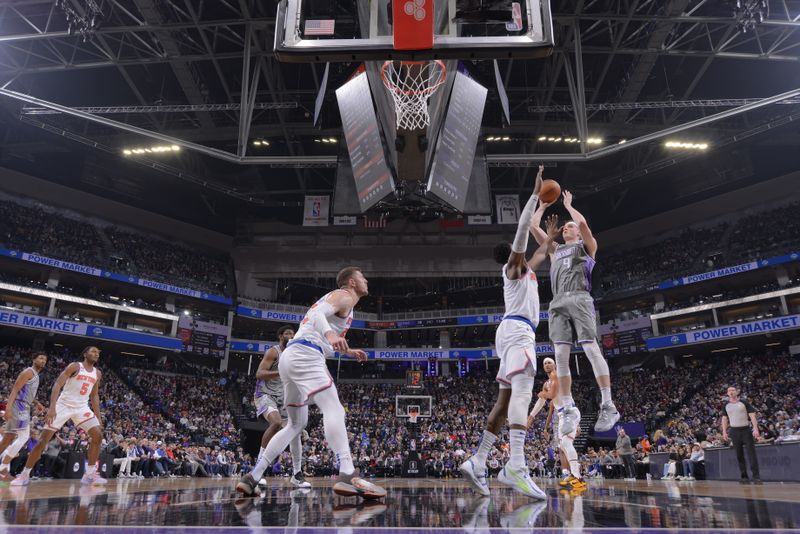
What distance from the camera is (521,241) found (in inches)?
176

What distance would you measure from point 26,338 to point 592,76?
32.0m

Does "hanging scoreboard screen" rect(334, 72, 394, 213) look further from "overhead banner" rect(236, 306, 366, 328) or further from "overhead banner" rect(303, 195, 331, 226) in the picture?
"overhead banner" rect(236, 306, 366, 328)

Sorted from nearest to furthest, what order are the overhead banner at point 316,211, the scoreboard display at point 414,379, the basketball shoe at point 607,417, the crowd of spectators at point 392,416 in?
the basketball shoe at point 607,417
the crowd of spectators at point 392,416
the overhead banner at point 316,211
the scoreboard display at point 414,379

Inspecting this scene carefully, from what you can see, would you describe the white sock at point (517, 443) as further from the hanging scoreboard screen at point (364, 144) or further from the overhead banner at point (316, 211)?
the overhead banner at point (316, 211)

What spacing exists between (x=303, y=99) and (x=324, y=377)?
21.7 meters

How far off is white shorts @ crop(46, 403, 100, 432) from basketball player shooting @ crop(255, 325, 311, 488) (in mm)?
2374

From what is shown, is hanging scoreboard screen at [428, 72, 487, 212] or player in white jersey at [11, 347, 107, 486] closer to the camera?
player in white jersey at [11, 347, 107, 486]

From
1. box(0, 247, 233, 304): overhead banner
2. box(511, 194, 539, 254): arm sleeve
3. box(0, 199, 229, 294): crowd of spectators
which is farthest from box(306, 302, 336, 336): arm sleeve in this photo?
box(0, 199, 229, 294): crowd of spectators

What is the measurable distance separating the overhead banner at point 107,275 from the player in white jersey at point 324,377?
1139 inches

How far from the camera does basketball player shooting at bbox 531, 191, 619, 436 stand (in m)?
5.25

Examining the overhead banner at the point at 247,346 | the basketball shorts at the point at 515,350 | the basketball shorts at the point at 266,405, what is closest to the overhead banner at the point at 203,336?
the overhead banner at the point at 247,346

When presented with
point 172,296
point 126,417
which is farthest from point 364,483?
point 172,296

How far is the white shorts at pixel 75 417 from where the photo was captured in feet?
23.4

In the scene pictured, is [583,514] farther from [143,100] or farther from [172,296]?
[172,296]
